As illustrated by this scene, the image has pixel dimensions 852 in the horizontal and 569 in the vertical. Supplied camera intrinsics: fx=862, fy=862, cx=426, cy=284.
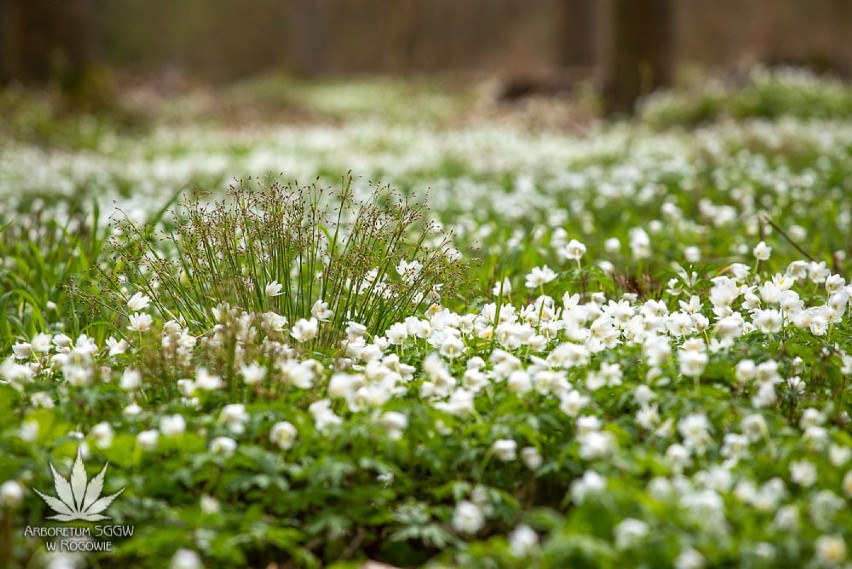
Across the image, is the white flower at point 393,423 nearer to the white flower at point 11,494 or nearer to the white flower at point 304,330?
the white flower at point 304,330

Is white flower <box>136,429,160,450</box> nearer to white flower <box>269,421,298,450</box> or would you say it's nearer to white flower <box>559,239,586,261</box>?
white flower <box>269,421,298,450</box>

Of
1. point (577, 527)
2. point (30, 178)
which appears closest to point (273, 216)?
point (577, 527)

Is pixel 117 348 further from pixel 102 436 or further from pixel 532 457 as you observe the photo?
pixel 532 457

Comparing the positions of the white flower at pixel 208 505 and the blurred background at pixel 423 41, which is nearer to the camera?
the white flower at pixel 208 505

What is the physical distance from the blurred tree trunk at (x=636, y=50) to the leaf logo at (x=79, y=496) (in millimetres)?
11221

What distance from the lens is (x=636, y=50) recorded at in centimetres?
1291

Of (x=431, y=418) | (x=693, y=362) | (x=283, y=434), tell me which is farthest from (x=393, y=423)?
(x=693, y=362)

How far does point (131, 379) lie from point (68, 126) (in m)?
10.8

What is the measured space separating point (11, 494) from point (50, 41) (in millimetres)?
14302

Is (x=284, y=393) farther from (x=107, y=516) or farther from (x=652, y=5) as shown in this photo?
(x=652, y=5)

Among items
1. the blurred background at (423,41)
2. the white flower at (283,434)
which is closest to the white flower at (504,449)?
the white flower at (283,434)

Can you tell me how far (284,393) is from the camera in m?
2.67

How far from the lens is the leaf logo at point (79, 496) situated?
7.57ft

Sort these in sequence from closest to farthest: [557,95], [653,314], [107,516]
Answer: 1. [107,516]
2. [653,314]
3. [557,95]
